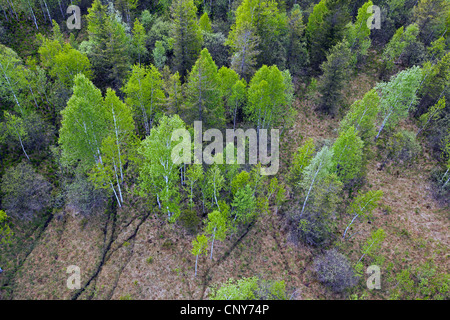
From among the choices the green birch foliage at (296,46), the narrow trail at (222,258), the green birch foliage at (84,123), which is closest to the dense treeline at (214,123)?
the green birch foliage at (84,123)

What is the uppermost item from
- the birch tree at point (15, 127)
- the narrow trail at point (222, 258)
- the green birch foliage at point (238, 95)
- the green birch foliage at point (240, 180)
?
the green birch foliage at point (238, 95)

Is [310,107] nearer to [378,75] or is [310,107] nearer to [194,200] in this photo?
[378,75]

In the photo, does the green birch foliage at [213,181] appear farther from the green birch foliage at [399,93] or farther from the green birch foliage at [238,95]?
the green birch foliage at [399,93]

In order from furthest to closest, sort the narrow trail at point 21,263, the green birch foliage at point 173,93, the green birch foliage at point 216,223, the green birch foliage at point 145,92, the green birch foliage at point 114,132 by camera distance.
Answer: the green birch foliage at point 145,92 → the green birch foliage at point 173,93 → the green birch foliage at point 114,132 → the narrow trail at point 21,263 → the green birch foliage at point 216,223

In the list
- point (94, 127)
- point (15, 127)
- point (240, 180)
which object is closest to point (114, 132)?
point (94, 127)
